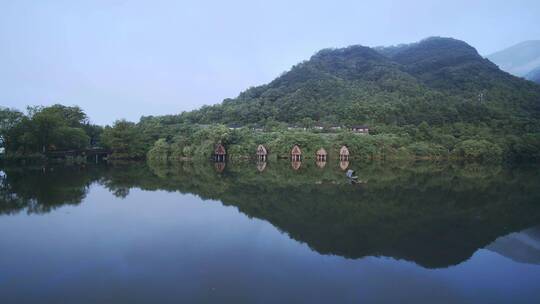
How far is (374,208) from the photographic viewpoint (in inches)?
613

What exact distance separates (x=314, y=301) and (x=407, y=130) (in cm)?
5537

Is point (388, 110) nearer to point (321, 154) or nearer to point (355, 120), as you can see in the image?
point (355, 120)

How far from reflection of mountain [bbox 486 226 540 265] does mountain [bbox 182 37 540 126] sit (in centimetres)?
5580

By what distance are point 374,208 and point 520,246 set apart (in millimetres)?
5613

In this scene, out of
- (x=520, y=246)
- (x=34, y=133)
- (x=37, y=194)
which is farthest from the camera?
(x=34, y=133)

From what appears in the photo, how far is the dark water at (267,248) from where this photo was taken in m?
7.36

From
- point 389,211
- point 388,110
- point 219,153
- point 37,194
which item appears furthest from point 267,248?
point 388,110

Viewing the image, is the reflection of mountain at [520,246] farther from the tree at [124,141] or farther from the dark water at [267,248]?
the tree at [124,141]

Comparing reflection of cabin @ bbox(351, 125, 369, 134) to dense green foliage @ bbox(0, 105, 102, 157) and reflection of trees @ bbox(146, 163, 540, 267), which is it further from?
dense green foliage @ bbox(0, 105, 102, 157)

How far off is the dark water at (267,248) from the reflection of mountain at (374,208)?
0.08m

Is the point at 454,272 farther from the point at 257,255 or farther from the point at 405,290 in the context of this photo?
the point at 257,255

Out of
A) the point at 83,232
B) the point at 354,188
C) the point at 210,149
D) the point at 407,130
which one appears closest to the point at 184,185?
the point at 354,188

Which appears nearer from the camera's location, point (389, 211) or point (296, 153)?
point (389, 211)

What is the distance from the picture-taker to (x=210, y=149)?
4806 cm
